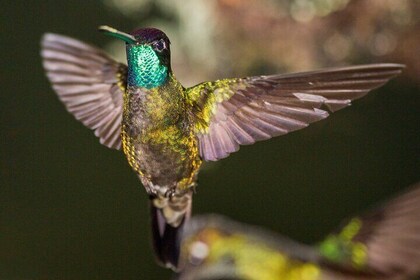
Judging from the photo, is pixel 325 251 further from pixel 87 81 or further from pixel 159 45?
pixel 159 45

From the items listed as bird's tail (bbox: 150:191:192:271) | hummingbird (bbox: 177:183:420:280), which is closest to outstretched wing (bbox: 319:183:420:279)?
hummingbird (bbox: 177:183:420:280)

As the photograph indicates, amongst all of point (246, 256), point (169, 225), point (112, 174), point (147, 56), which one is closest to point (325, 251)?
point (246, 256)

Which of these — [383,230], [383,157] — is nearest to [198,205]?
[383,157]

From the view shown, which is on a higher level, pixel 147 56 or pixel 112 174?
pixel 147 56

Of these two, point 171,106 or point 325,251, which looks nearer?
point 171,106

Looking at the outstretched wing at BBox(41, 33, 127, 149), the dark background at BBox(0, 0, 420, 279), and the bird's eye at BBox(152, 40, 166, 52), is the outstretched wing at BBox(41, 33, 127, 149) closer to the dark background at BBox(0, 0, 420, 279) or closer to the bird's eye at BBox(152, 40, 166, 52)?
the bird's eye at BBox(152, 40, 166, 52)

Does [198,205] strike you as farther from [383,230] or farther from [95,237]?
[383,230]
